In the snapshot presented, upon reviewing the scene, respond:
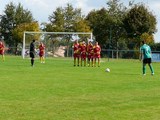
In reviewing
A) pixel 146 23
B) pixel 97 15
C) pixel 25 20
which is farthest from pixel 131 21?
pixel 25 20

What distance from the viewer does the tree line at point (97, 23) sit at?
73500mm

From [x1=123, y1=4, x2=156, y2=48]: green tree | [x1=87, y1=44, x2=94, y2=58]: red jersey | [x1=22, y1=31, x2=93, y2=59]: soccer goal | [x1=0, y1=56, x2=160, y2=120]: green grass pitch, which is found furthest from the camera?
[x1=123, y1=4, x2=156, y2=48]: green tree

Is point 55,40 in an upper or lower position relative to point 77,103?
upper

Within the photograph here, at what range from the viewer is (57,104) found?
440 inches

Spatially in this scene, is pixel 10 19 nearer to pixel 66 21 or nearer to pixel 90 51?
pixel 66 21

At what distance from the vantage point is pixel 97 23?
8388cm

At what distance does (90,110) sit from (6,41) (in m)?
72.6

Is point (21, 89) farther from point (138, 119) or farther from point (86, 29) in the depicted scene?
point (86, 29)

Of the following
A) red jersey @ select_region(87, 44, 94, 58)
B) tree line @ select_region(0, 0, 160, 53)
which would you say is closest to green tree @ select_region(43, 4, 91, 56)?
tree line @ select_region(0, 0, 160, 53)

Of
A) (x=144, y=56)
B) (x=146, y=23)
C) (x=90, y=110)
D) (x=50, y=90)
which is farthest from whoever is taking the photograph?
(x=146, y=23)

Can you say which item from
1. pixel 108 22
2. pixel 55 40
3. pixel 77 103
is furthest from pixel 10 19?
pixel 77 103

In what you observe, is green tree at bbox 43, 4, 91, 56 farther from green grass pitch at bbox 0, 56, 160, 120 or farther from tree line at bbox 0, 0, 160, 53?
green grass pitch at bbox 0, 56, 160, 120

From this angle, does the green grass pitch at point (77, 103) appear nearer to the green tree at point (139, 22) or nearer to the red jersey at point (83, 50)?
the red jersey at point (83, 50)

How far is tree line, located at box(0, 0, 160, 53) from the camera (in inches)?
2894
